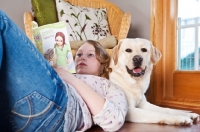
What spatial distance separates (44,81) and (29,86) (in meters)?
0.04

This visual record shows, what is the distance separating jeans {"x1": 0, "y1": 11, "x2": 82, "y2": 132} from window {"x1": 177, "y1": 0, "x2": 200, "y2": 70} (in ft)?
4.39

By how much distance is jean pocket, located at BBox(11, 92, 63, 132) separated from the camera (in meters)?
0.70

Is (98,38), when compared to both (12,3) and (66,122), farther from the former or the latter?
(66,122)

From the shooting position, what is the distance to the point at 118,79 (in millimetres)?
1438

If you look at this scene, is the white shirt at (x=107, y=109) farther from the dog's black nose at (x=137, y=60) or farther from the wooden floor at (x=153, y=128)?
the dog's black nose at (x=137, y=60)

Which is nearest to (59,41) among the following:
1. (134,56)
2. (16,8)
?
(134,56)

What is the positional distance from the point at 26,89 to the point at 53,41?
289mm

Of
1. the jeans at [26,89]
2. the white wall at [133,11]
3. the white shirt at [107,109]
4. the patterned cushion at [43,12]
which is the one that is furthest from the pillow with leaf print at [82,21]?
the jeans at [26,89]

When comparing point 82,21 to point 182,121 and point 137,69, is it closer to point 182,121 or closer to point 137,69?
point 137,69

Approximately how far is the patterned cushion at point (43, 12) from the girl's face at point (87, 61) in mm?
703

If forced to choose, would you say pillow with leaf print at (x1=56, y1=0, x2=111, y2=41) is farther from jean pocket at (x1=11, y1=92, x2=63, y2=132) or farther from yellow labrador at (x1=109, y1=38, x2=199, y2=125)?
jean pocket at (x1=11, y1=92, x2=63, y2=132)

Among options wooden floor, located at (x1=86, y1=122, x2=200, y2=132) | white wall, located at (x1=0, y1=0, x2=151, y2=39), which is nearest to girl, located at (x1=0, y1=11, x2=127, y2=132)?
wooden floor, located at (x1=86, y1=122, x2=200, y2=132)

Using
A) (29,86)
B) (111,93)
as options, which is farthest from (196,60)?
(29,86)

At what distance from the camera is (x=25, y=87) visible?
26.8 inches
